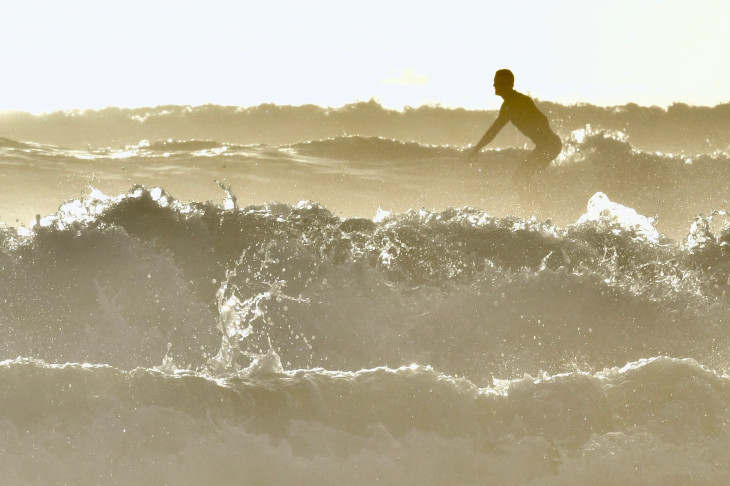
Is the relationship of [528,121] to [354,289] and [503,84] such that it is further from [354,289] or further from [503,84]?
[354,289]

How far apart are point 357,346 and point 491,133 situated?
2.85 metres

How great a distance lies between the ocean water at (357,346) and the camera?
5484 mm

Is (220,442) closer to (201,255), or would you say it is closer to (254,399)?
(254,399)

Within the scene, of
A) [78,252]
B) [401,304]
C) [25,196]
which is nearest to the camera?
[401,304]

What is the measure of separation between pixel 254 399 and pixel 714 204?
14.6 m

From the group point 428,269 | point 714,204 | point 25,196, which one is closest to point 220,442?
point 428,269

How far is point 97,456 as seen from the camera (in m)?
5.55

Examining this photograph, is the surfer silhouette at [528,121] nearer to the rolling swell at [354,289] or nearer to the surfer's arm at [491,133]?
the surfer's arm at [491,133]

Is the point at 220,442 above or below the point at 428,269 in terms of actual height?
below

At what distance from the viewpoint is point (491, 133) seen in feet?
30.1

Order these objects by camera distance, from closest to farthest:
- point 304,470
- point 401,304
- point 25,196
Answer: point 304,470 → point 401,304 → point 25,196

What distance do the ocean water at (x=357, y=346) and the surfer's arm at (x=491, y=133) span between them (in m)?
0.91

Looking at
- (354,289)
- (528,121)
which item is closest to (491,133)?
(528,121)

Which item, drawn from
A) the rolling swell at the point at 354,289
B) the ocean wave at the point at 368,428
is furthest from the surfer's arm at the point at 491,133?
the ocean wave at the point at 368,428
